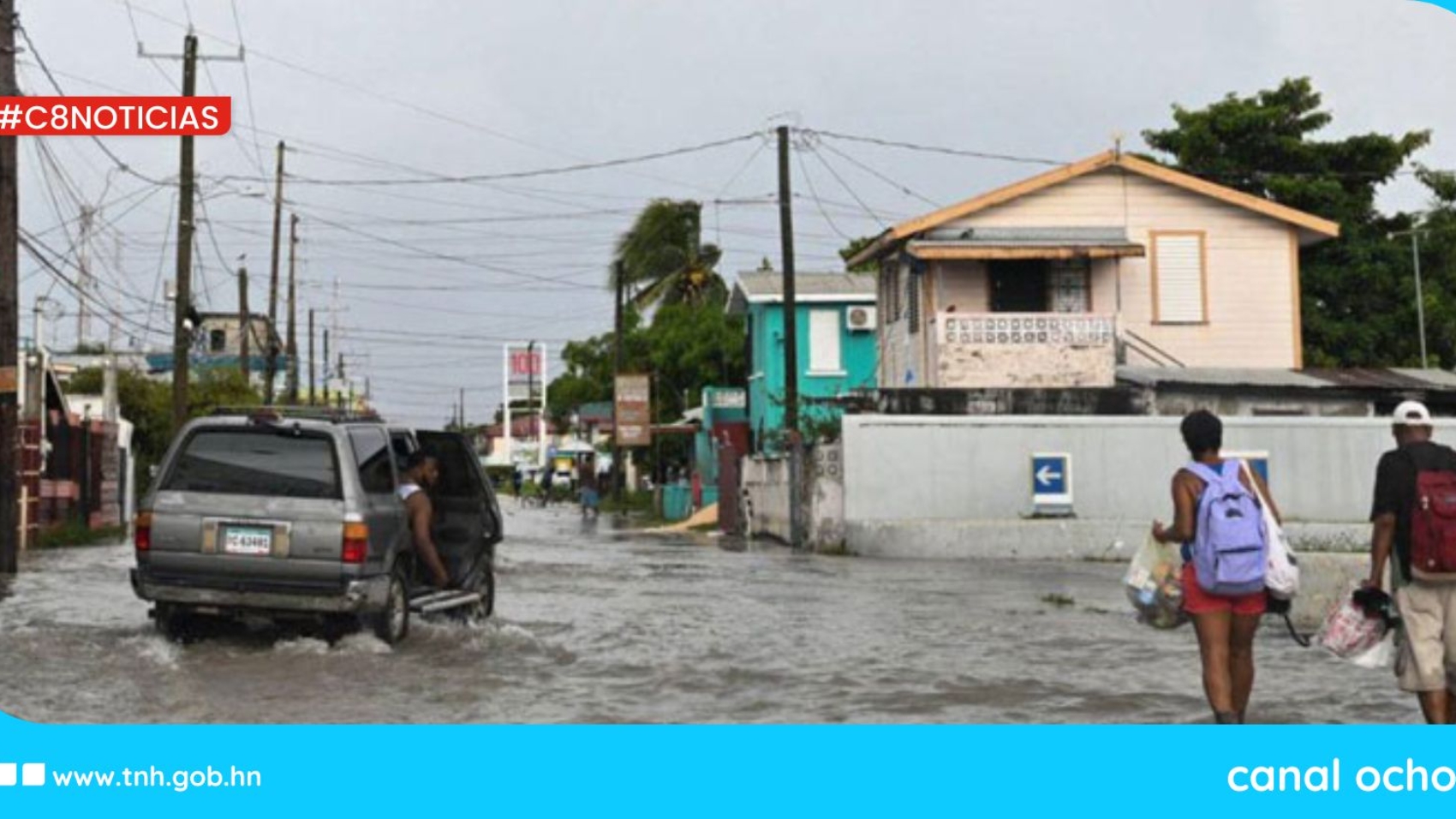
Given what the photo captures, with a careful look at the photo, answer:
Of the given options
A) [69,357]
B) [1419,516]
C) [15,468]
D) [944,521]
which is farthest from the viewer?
[69,357]

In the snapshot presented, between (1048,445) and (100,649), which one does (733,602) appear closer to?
(100,649)

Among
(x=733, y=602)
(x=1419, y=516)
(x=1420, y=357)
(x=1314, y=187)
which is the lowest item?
(x=733, y=602)

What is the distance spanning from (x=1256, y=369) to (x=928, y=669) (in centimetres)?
2340

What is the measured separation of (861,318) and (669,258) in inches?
641

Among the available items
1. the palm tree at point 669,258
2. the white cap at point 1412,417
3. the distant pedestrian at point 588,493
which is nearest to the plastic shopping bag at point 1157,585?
the white cap at point 1412,417

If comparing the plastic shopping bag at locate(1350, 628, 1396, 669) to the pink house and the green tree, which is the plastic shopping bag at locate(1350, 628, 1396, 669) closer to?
the pink house

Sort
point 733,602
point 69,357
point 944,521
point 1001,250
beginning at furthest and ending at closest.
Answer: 1. point 69,357
2. point 1001,250
3. point 944,521
4. point 733,602

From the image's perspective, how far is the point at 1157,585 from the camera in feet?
28.6

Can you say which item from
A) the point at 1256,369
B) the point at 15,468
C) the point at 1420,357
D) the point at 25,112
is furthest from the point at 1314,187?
the point at 25,112

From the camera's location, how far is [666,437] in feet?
222

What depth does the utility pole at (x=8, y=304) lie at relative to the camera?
1919 centimetres

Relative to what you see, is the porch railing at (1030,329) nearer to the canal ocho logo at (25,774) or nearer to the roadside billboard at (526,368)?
the canal ocho logo at (25,774)

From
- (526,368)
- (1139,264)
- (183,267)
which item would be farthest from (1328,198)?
(526,368)

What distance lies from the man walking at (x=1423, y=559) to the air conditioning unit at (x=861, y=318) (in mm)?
37368
